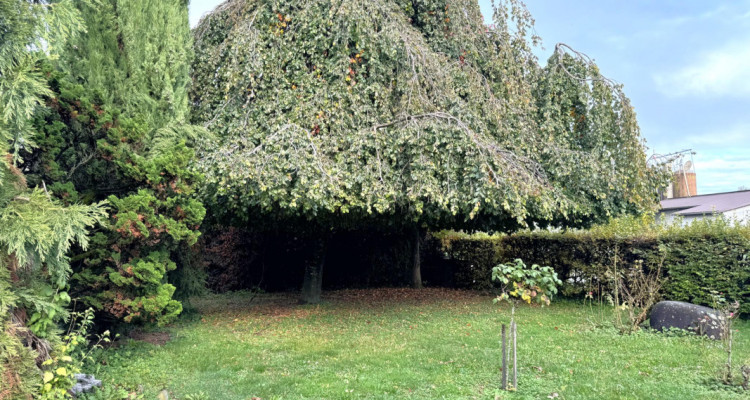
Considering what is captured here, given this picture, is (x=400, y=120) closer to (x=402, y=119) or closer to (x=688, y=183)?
(x=402, y=119)

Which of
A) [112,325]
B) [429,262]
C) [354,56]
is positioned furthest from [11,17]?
[429,262]

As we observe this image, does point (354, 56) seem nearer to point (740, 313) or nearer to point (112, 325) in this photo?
point (112, 325)

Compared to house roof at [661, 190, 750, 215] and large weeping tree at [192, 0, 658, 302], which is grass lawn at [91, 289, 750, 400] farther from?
house roof at [661, 190, 750, 215]

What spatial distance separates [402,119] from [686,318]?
15.1ft

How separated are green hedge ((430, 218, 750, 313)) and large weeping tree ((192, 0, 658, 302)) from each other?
820 millimetres

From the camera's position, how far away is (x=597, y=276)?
948cm

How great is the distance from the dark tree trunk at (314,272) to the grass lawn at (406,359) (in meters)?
1.03

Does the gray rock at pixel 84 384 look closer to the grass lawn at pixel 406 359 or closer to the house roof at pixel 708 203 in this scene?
the grass lawn at pixel 406 359

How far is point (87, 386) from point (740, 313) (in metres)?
8.82

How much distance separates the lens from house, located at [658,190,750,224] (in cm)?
1458

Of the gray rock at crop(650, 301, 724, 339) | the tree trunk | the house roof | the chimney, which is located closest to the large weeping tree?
the gray rock at crop(650, 301, 724, 339)

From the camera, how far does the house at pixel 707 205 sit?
14577 millimetres

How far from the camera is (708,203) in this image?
16594 mm

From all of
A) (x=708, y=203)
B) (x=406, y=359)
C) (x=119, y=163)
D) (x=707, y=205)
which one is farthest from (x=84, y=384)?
(x=708, y=203)
